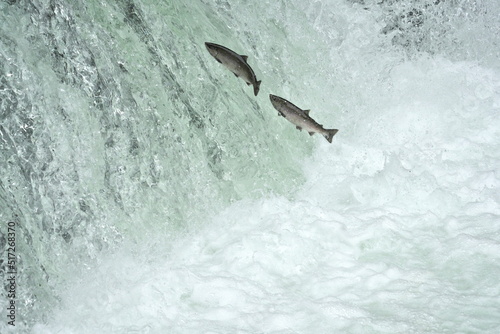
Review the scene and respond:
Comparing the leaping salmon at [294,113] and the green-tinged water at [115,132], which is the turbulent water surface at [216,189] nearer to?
the green-tinged water at [115,132]

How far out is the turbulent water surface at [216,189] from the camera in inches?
124

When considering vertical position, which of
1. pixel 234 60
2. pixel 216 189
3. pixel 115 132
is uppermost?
pixel 234 60

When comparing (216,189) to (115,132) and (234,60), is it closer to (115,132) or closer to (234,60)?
(115,132)

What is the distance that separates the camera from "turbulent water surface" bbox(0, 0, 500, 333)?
3158 mm

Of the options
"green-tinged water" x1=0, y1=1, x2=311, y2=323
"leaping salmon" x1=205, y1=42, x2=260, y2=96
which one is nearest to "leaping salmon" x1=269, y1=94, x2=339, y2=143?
"leaping salmon" x1=205, y1=42, x2=260, y2=96

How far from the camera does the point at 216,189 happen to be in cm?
399

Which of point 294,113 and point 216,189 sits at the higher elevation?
point 294,113

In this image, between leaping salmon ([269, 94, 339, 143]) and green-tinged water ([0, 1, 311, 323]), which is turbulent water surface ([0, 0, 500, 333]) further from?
leaping salmon ([269, 94, 339, 143])

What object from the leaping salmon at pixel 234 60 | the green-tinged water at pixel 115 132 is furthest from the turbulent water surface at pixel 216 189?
the leaping salmon at pixel 234 60

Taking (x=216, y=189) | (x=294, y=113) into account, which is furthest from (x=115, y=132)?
(x=294, y=113)

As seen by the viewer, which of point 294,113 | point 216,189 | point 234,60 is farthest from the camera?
point 216,189

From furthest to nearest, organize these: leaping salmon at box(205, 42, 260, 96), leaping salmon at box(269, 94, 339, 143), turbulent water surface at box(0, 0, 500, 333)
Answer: leaping salmon at box(269, 94, 339, 143) → leaping salmon at box(205, 42, 260, 96) → turbulent water surface at box(0, 0, 500, 333)

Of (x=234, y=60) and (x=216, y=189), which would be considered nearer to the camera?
(x=234, y=60)

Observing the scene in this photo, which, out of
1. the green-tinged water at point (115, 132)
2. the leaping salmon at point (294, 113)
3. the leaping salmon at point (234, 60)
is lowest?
the green-tinged water at point (115, 132)
